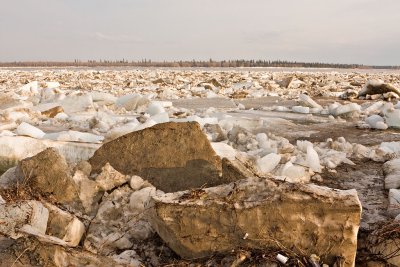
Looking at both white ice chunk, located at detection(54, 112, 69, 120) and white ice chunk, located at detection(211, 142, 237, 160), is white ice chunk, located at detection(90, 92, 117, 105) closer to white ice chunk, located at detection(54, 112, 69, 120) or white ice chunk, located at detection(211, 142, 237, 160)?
white ice chunk, located at detection(54, 112, 69, 120)

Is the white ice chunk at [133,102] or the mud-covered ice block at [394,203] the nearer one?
the mud-covered ice block at [394,203]

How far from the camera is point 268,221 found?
2.19 m

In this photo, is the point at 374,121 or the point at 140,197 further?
the point at 374,121

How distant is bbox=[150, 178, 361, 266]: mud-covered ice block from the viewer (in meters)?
2.17

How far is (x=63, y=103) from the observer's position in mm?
7457

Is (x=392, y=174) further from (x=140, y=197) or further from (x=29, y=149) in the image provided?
(x=29, y=149)

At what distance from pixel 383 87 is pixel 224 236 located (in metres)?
9.33

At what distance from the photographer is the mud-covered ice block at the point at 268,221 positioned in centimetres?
217

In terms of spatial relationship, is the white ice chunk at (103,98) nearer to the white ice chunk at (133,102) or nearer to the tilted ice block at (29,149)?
the white ice chunk at (133,102)

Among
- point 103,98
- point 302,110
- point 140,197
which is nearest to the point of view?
point 140,197

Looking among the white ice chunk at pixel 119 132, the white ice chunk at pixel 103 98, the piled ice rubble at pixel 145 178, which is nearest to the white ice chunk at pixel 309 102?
the piled ice rubble at pixel 145 178

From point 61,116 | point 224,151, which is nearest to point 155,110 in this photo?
point 61,116

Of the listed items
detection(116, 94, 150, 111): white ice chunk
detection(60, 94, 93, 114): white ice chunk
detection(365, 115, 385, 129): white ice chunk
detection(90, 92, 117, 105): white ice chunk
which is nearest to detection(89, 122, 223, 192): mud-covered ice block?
detection(365, 115, 385, 129): white ice chunk

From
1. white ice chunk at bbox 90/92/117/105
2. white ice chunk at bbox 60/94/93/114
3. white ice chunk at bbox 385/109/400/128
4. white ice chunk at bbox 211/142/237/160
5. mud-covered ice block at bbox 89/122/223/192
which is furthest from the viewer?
white ice chunk at bbox 90/92/117/105
